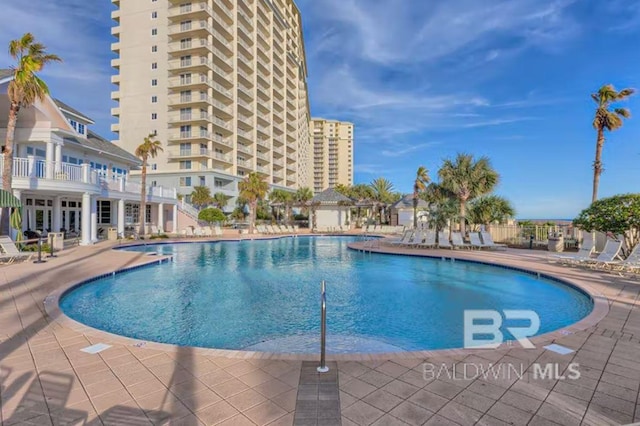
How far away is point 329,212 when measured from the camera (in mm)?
37844

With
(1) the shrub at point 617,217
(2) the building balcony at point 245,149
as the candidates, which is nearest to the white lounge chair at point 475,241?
(1) the shrub at point 617,217

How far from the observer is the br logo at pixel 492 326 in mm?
5688

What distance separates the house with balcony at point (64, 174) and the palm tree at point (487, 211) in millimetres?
22709

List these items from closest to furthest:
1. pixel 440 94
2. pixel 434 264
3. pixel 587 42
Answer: pixel 434 264 < pixel 587 42 < pixel 440 94

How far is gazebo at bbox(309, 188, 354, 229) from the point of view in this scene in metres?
37.2

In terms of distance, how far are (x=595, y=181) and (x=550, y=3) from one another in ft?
31.7

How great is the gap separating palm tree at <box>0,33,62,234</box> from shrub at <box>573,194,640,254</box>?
844 inches

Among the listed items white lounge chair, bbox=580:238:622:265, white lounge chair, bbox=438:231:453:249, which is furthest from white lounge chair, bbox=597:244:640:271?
white lounge chair, bbox=438:231:453:249

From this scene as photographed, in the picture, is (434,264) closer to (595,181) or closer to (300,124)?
(595,181)

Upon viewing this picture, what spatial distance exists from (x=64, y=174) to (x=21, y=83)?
4.82 m

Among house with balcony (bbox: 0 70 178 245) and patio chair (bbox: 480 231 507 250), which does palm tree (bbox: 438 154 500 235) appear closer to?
patio chair (bbox: 480 231 507 250)

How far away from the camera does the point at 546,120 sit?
2392 centimetres

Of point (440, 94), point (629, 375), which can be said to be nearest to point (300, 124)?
point (440, 94)

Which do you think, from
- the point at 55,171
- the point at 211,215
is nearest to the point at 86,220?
the point at 55,171
